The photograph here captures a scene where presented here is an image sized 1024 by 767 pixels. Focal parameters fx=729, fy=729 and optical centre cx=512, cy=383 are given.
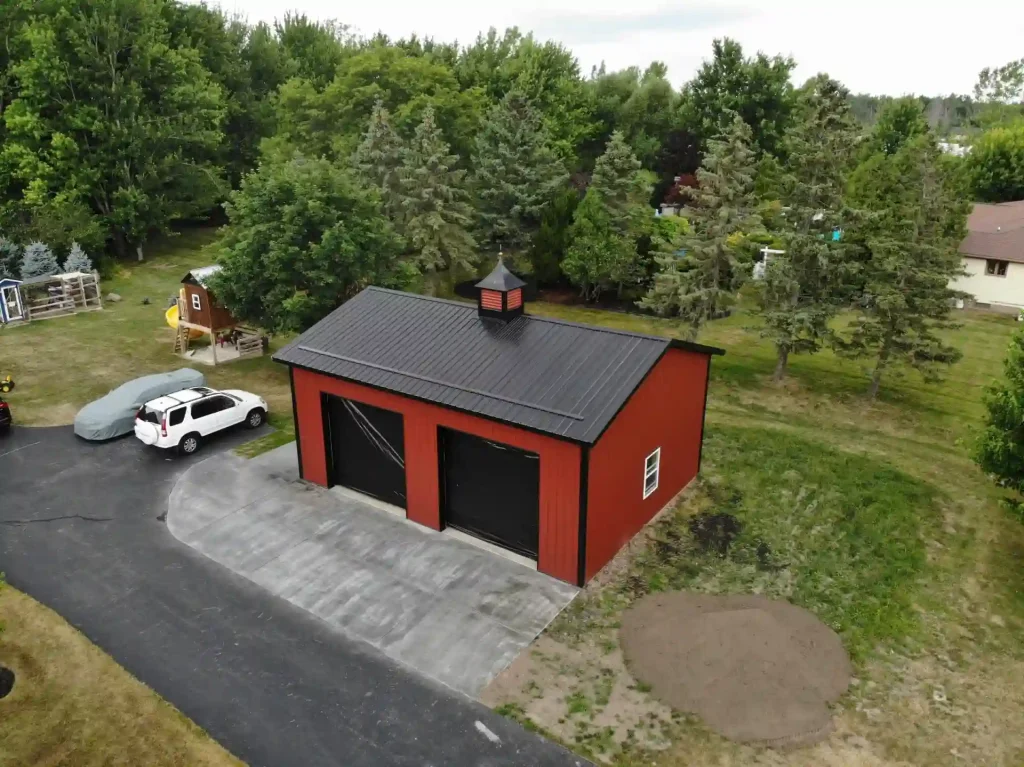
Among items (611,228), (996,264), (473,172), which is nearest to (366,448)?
(611,228)

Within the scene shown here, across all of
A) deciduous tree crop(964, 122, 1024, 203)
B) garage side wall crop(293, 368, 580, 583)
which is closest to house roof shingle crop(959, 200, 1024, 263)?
deciduous tree crop(964, 122, 1024, 203)

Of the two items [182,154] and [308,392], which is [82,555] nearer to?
[308,392]

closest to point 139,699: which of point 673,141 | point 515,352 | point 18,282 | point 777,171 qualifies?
point 515,352

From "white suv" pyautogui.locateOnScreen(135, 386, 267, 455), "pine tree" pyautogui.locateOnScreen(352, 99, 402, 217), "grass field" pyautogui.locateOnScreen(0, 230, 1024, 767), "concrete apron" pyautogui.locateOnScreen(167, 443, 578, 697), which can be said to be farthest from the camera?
"pine tree" pyautogui.locateOnScreen(352, 99, 402, 217)

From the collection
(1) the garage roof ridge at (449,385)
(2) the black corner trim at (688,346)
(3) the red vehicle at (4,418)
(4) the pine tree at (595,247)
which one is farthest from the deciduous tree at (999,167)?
(3) the red vehicle at (4,418)

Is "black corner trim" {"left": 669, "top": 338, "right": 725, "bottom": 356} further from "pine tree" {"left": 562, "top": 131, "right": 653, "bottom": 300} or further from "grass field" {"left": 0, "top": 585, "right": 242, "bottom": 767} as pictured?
"pine tree" {"left": 562, "top": 131, "right": 653, "bottom": 300}

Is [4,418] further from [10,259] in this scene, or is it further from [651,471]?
[10,259]
